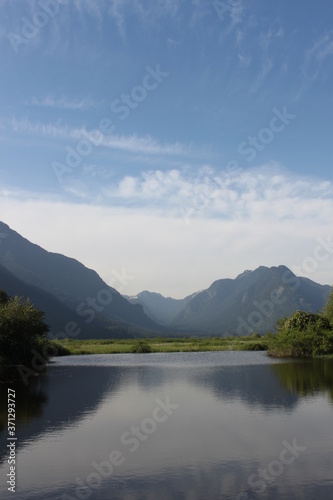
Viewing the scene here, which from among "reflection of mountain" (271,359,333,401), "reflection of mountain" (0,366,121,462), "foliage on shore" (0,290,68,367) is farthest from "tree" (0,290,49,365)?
"reflection of mountain" (271,359,333,401)

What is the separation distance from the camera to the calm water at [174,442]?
19391mm

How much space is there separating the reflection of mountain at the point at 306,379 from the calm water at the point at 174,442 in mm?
240

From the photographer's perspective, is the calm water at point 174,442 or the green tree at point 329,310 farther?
the green tree at point 329,310

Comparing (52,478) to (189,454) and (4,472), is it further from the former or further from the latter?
(189,454)

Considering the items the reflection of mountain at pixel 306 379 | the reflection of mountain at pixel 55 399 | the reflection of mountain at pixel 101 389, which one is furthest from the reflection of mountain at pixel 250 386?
the reflection of mountain at pixel 55 399

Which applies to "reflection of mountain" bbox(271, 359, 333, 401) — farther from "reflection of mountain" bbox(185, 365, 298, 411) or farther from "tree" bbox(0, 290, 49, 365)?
"tree" bbox(0, 290, 49, 365)

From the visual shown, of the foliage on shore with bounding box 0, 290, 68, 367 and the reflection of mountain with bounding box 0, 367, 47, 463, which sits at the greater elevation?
the foliage on shore with bounding box 0, 290, 68, 367

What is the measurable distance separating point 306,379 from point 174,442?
30723 millimetres

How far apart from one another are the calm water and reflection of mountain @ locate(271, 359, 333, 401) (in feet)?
0.79

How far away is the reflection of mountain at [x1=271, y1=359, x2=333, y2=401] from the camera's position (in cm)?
4497

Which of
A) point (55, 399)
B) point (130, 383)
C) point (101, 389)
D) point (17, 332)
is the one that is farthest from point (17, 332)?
point (55, 399)

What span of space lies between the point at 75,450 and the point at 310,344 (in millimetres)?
73727

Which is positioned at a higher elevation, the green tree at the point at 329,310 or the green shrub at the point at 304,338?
the green tree at the point at 329,310

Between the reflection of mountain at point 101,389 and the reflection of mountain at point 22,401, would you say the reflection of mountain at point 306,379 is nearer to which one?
the reflection of mountain at point 101,389
